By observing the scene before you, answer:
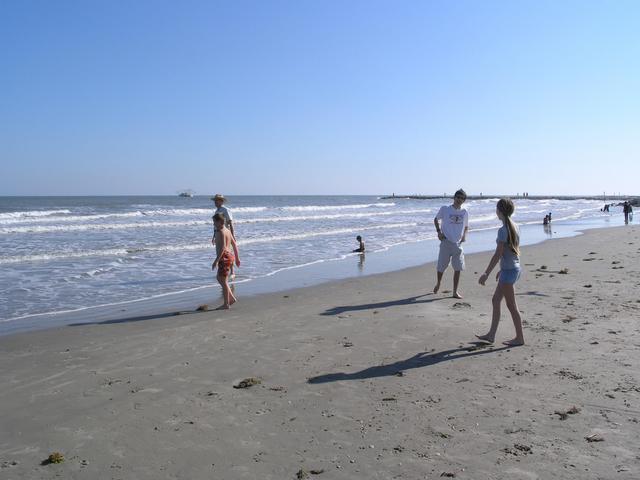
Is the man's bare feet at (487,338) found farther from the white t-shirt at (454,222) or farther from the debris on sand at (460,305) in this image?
the white t-shirt at (454,222)

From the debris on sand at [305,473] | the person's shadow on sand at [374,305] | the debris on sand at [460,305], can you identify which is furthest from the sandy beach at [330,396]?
the person's shadow on sand at [374,305]

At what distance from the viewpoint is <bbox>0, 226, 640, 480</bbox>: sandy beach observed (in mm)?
3406

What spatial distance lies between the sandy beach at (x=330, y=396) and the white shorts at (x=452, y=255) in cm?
117

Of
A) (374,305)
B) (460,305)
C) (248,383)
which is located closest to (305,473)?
(248,383)

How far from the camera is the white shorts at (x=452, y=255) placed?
9.02m

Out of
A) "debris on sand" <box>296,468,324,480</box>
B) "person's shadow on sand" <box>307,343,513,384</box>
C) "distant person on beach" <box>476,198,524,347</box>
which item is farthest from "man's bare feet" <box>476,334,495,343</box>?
"debris on sand" <box>296,468,324,480</box>

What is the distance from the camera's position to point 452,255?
910cm

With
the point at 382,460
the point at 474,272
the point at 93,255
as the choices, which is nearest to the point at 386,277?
the point at 474,272

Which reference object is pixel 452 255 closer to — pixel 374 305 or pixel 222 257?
pixel 374 305

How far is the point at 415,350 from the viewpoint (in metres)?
5.82

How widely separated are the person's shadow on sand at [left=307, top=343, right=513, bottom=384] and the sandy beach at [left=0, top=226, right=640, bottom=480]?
1.2 inches

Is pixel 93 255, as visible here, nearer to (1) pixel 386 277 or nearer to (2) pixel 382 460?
(1) pixel 386 277

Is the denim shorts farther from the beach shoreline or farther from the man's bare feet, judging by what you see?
the beach shoreline

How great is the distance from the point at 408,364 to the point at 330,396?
46.1 inches
